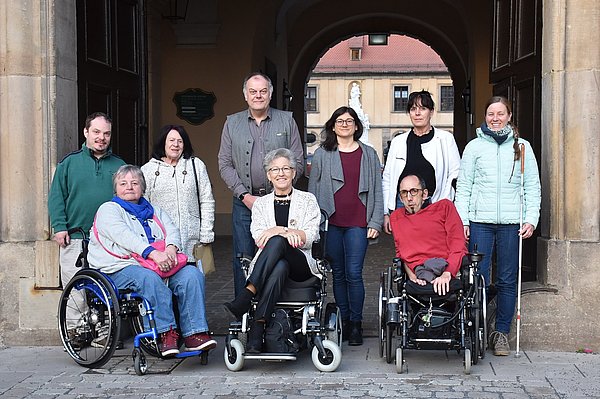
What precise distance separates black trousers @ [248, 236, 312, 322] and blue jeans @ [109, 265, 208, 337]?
0.38 meters

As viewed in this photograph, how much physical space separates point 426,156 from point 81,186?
2.24m

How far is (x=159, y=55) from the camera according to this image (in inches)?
532

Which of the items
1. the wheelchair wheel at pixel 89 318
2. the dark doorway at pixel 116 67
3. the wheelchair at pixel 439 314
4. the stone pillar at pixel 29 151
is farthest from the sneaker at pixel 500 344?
the dark doorway at pixel 116 67

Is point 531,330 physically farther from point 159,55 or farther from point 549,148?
point 159,55

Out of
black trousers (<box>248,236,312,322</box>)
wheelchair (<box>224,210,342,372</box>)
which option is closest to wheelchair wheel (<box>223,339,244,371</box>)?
wheelchair (<box>224,210,342,372</box>)

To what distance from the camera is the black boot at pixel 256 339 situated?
5594mm

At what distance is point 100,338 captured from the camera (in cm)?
614

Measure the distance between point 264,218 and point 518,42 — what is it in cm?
246

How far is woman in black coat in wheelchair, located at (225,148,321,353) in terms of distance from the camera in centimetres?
560

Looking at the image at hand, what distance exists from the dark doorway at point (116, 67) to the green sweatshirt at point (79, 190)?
775 millimetres

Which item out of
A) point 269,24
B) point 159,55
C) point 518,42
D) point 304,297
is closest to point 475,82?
point 269,24

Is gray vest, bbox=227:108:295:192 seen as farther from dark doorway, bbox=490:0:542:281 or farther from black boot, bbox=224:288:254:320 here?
dark doorway, bbox=490:0:542:281

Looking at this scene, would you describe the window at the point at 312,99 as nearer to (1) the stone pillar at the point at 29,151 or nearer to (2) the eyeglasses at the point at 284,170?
(1) the stone pillar at the point at 29,151

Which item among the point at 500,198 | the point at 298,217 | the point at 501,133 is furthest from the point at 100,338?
the point at 501,133
